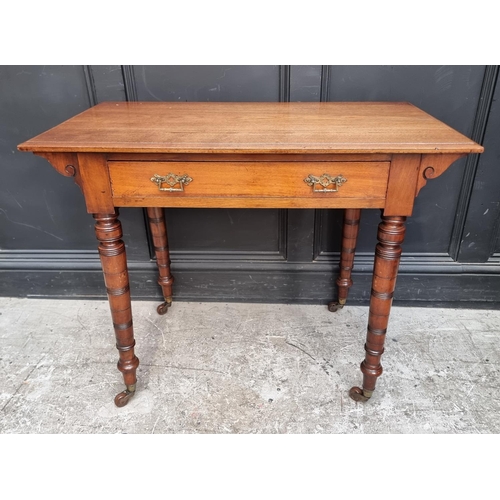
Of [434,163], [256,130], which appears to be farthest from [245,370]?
[434,163]

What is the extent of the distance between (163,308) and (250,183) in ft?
3.69

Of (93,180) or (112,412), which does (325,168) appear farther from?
(112,412)

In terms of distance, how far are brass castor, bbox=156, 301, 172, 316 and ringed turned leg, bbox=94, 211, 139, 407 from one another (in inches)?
21.8

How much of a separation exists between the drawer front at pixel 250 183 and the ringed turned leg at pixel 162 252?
593 millimetres

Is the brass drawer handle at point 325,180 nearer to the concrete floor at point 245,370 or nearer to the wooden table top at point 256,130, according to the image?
the wooden table top at point 256,130

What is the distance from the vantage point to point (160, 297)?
2.40 meters

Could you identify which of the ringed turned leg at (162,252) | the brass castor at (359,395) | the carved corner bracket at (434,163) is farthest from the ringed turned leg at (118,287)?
the carved corner bracket at (434,163)

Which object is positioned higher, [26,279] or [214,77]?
[214,77]

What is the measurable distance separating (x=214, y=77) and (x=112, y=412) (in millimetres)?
1454

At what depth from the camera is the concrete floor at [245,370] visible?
5.51ft

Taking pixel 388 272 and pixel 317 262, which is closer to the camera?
pixel 388 272

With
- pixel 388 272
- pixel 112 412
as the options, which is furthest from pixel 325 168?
pixel 112 412

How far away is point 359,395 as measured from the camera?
1.75 metres

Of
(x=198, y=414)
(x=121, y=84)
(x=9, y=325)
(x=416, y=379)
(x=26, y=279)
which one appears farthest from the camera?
(x=26, y=279)
